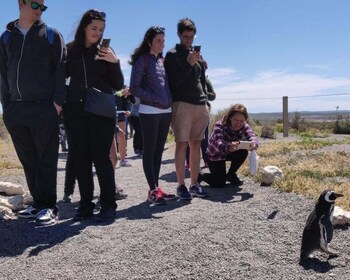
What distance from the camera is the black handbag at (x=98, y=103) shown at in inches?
151

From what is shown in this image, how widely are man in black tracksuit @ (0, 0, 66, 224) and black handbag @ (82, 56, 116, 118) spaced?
21 cm

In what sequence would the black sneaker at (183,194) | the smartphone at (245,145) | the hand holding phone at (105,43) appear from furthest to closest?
1. the smartphone at (245,145)
2. the black sneaker at (183,194)
3. the hand holding phone at (105,43)

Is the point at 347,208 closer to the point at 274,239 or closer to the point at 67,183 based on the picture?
the point at 274,239

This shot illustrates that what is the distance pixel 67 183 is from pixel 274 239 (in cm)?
241

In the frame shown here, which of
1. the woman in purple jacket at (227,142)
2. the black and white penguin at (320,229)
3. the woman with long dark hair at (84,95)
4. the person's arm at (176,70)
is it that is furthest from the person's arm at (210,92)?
the black and white penguin at (320,229)

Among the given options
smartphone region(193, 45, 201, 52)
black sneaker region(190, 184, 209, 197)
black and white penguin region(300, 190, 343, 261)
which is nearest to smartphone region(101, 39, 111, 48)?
smartphone region(193, 45, 201, 52)

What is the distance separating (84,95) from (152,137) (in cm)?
89

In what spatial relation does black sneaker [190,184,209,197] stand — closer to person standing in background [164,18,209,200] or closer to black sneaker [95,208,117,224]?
person standing in background [164,18,209,200]

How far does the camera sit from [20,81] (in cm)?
375

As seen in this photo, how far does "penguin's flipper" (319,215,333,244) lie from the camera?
3.10m

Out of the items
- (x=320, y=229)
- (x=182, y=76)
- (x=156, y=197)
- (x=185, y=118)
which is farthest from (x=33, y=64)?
(x=320, y=229)

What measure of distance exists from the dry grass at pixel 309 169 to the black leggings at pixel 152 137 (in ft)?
4.78

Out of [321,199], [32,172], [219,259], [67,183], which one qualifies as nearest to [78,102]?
[32,172]

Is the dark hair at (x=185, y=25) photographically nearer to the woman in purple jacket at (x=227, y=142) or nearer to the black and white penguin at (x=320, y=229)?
the woman in purple jacket at (x=227, y=142)
